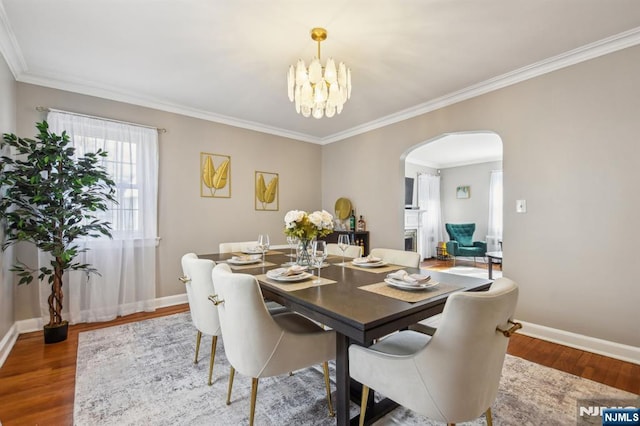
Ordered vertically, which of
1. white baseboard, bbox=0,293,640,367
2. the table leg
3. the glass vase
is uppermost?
the glass vase

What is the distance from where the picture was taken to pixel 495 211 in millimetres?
7199

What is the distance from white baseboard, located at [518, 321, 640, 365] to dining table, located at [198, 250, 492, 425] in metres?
Result: 1.67

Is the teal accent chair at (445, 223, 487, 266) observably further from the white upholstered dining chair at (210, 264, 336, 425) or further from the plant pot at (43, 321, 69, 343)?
the plant pot at (43, 321, 69, 343)

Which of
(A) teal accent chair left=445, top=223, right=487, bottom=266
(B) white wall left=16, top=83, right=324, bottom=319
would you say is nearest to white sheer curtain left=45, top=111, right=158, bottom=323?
(B) white wall left=16, top=83, right=324, bottom=319

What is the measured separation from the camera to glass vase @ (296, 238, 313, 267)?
2.22 metres

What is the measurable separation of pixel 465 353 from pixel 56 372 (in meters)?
2.89

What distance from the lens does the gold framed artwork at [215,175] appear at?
4.11 meters

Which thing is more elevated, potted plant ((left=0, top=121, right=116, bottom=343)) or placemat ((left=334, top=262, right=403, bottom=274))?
potted plant ((left=0, top=121, right=116, bottom=343))

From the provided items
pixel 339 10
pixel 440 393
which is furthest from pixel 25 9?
pixel 440 393

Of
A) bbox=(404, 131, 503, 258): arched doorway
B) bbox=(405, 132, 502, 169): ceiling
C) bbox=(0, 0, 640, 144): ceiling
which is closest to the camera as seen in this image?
bbox=(0, 0, 640, 144): ceiling

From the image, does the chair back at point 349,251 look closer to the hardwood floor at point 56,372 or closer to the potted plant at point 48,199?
the hardwood floor at point 56,372

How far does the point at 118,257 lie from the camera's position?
11.2 ft

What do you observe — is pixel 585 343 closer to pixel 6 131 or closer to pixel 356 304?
pixel 356 304

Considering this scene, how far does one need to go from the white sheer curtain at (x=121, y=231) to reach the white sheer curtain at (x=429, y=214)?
246 inches
